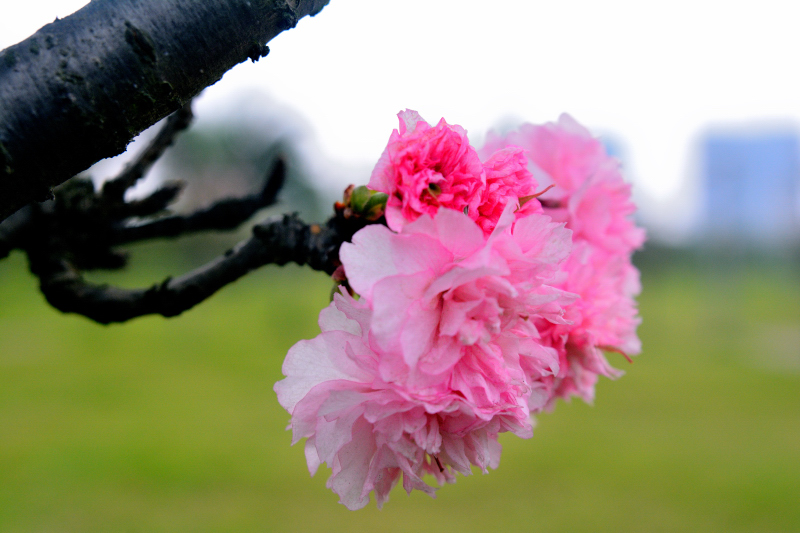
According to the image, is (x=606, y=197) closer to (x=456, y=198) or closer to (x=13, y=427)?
(x=456, y=198)

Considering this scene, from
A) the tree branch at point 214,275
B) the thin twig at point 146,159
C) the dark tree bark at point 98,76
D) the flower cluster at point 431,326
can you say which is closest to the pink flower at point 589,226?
the flower cluster at point 431,326

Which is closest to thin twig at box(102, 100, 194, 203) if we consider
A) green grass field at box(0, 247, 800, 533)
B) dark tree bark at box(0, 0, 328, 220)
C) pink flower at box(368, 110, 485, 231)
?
dark tree bark at box(0, 0, 328, 220)

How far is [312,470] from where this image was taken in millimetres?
507

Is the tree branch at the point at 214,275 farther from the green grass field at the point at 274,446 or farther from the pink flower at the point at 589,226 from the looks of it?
the green grass field at the point at 274,446

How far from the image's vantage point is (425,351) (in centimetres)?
42

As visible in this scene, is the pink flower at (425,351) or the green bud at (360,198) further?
the green bud at (360,198)

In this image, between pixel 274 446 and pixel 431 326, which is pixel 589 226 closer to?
pixel 431 326

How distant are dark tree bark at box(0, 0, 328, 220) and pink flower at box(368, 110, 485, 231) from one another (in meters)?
0.20

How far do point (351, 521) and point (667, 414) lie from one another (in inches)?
220

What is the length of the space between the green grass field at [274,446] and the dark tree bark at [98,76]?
175 cm

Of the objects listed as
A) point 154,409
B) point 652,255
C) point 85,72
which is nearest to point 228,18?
point 85,72

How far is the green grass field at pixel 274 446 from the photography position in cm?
525

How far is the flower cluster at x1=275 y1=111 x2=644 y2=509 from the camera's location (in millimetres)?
410

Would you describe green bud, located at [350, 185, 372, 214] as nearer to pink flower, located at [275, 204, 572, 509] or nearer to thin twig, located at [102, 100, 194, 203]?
pink flower, located at [275, 204, 572, 509]
